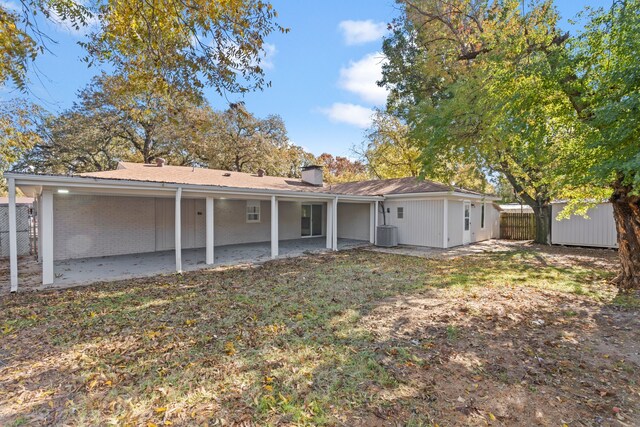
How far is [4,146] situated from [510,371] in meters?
19.7

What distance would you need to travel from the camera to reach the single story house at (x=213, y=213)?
813 centimetres

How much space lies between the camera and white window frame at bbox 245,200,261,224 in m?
14.1

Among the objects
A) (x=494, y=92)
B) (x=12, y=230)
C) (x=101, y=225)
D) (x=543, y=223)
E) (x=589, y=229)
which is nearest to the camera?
(x=12, y=230)

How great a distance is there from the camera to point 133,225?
448 inches

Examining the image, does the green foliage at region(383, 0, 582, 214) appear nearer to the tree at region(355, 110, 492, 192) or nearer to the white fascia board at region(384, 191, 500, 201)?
the white fascia board at region(384, 191, 500, 201)

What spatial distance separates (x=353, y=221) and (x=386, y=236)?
3184 mm

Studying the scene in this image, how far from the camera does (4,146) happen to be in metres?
13.7

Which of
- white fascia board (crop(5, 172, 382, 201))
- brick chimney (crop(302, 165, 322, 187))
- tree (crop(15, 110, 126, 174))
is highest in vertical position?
tree (crop(15, 110, 126, 174))

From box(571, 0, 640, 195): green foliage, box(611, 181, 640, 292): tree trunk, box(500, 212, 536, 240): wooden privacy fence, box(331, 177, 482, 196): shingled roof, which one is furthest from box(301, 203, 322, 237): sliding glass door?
box(611, 181, 640, 292): tree trunk

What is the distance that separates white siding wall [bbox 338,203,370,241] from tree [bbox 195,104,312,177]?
9117 mm

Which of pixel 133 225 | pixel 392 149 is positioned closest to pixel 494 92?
pixel 133 225

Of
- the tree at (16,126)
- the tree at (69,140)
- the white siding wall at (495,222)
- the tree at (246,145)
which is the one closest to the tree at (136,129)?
the tree at (69,140)

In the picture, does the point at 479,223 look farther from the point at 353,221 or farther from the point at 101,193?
the point at 101,193

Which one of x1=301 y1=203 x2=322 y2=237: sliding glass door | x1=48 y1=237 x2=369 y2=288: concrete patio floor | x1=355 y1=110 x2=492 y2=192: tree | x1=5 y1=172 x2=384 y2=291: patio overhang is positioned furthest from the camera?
x1=355 y1=110 x2=492 y2=192: tree
